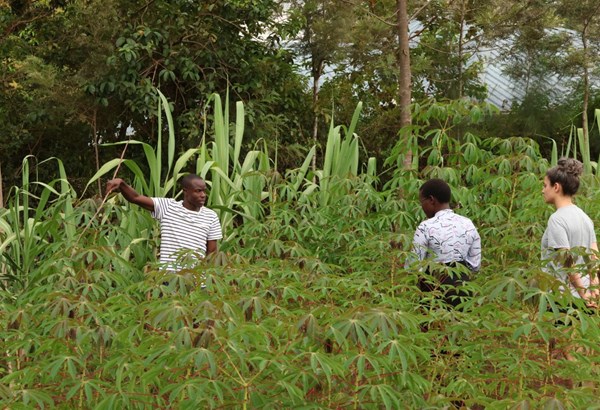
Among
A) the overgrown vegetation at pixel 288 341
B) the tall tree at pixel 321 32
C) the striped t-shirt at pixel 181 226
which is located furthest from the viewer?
the tall tree at pixel 321 32

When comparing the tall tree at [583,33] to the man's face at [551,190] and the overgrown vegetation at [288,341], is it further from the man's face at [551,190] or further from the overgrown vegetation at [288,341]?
the overgrown vegetation at [288,341]

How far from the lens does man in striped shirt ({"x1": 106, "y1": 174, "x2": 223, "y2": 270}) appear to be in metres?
4.39

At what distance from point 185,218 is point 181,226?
0.13 ft

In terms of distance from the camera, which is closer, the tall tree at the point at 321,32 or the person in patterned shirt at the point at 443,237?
the person in patterned shirt at the point at 443,237

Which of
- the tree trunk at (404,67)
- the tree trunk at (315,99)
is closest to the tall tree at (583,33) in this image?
the tree trunk at (315,99)

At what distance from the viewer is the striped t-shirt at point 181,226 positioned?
438cm

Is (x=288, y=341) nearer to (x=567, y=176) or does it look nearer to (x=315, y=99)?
(x=567, y=176)

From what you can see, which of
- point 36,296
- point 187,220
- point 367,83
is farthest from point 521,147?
point 367,83

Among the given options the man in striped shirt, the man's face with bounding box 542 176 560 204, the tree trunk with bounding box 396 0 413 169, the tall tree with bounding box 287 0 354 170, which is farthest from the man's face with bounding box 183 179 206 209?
the tall tree with bounding box 287 0 354 170

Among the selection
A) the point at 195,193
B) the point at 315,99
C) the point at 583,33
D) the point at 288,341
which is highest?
the point at 583,33

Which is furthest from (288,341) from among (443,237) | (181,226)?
(181,226)

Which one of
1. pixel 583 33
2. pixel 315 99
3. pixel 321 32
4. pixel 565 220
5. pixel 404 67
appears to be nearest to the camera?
pixel 565 220

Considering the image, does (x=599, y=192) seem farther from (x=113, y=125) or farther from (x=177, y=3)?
(x=113, y=125)

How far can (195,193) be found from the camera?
4.46 metres
